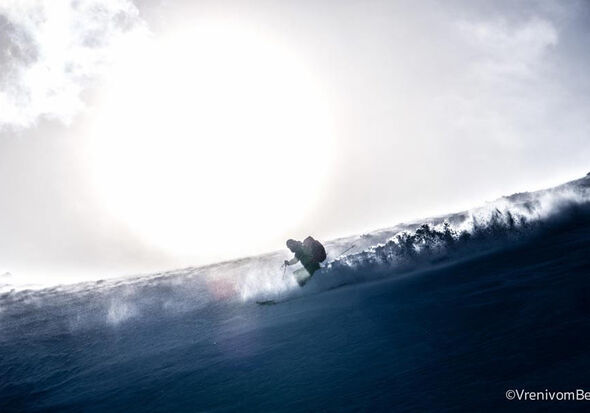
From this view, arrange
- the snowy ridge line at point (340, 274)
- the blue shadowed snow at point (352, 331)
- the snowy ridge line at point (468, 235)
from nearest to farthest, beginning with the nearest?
1. the blue shadowed snow at point (352, 331)
2. the snowy ridge line at point (468, 235)
3. the snowy ridge line at point (340, 274)

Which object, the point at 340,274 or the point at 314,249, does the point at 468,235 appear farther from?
the point at 314,249

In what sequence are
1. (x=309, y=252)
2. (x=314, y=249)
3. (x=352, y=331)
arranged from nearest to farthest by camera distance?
(x=352, y=331), (x=314, y=249), (x=309, y=252)

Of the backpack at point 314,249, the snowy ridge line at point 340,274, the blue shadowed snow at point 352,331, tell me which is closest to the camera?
the blue shadowed snow at point 352,331

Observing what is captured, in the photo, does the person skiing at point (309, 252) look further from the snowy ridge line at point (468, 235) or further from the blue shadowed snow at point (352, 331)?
the snowy ridge line at point (468, 235)

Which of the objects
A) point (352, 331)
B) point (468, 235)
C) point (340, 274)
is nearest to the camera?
point (352, 331)

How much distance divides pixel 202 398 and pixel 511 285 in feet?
41.5

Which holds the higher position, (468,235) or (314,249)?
(314,249)

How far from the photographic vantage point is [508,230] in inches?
880

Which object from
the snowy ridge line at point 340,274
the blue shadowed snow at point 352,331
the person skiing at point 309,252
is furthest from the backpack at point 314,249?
the snowy ridge line at point 340,274

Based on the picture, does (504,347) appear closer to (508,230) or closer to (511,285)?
(511,285)

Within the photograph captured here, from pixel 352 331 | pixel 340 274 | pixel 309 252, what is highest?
pixel 309 252

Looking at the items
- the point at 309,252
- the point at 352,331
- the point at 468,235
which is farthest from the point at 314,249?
the point at 468,235

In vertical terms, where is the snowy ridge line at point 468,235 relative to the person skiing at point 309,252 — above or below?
below

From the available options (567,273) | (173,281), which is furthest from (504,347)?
(173,281)
